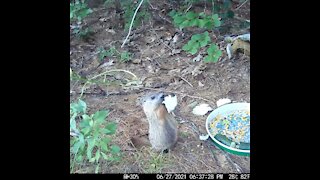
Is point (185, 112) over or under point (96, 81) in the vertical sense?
under

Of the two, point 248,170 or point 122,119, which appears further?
point 122,119

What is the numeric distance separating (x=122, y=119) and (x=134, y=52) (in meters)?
0.71

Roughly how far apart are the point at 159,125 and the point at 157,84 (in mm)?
600

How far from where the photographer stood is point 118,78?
2.42 m

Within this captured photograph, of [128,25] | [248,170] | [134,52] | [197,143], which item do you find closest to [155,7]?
[128,25]

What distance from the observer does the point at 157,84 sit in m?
2.35

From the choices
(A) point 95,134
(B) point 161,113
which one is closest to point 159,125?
(B) point 161,113

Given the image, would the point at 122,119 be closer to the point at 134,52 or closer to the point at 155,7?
the point at 134,52

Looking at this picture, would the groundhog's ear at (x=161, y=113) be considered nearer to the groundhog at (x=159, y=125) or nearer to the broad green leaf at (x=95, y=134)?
the groundhog at (x=159, y=125)

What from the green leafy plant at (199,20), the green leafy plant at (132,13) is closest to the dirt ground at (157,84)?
the green leafy plant at (132,13)

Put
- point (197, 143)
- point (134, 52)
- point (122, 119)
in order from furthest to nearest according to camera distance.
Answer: point (134, 52) < point (122, 119) < point (197, 143)

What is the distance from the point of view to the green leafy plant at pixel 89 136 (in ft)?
5.13

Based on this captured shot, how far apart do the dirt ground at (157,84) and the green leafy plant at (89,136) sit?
0.17 ft

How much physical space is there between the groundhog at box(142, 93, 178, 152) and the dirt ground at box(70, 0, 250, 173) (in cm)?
5
